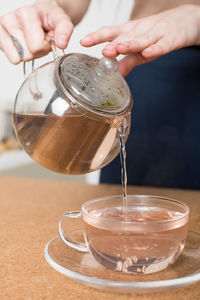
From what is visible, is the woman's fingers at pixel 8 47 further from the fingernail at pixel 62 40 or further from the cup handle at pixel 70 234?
the cup handle at pixel 70 234

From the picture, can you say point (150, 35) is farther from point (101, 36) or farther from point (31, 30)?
point (31, 30)

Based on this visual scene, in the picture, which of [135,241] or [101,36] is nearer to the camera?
[135,241]

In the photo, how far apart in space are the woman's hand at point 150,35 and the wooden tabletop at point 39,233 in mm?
309

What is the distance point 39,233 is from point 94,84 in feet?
0.81

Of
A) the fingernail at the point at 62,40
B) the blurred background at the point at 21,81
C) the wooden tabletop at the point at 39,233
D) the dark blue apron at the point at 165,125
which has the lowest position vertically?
the blurred background at the point at 21,81

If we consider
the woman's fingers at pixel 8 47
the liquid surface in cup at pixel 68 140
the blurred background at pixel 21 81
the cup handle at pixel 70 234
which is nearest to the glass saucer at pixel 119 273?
the cup handle at pixel 70 234

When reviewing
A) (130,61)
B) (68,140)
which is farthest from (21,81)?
(68,140)

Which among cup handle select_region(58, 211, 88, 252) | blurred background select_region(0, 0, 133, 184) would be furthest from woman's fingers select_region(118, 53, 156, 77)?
blurred background select_region(0, 0, 133, 184)

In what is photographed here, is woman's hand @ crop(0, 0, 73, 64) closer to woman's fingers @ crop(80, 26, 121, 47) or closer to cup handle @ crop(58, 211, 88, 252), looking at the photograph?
woman's fingers @ crop(80, 26, 121, 47)

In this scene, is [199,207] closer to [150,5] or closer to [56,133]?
[56,133]

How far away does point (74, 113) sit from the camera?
56 centimetres

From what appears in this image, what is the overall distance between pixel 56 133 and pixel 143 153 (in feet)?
2.38

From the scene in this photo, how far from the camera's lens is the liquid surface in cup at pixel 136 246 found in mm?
397

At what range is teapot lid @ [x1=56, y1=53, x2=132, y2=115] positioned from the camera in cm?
54
